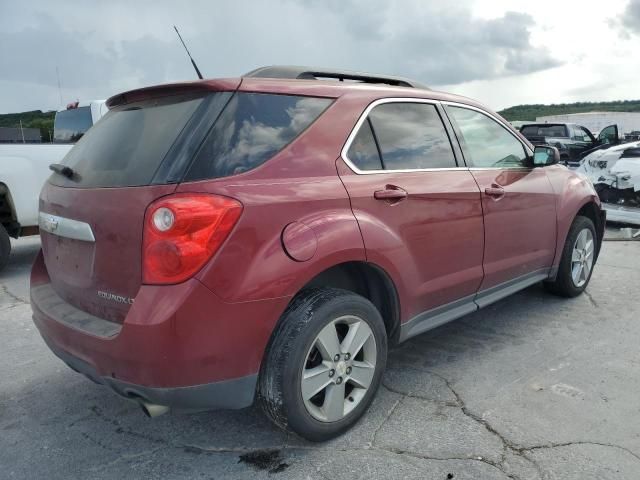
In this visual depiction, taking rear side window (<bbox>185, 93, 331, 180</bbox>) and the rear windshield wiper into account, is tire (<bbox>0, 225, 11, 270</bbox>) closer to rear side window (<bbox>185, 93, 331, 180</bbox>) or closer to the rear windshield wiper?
the rear windshield wiper

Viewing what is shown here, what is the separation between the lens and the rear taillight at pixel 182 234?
209 cm

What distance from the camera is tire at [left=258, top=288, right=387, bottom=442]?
2.33 metres

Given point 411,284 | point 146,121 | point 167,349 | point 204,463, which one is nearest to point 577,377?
point 411,284

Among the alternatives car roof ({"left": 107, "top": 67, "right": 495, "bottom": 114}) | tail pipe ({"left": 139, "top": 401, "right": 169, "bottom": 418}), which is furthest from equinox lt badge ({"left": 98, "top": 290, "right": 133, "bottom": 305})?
car roof ({"left": 107, "top": 67, "right": 495, "bottom": 114})

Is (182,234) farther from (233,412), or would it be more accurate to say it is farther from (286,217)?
(233,412)

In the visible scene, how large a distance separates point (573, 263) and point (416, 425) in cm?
263

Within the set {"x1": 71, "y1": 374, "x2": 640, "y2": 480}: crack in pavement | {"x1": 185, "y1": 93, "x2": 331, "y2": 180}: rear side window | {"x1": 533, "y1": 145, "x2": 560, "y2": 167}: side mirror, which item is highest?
{"x1": 185, "y1": 93, "x2": 331, "y2": 180}: rear side window

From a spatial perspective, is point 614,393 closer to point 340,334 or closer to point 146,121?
point 340,334

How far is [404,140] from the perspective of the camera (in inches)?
120

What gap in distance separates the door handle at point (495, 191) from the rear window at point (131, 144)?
1928 mm

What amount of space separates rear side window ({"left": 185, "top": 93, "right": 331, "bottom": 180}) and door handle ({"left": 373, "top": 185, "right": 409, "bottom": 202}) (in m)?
0.49

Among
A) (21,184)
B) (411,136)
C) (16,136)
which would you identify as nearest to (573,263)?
(411,136)

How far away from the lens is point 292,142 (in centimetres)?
249

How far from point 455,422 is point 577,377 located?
98 cm
